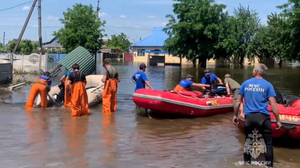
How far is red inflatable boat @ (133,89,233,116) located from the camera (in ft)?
34.0

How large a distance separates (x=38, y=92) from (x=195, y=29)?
3514 cm

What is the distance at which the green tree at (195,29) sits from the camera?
4596 cm

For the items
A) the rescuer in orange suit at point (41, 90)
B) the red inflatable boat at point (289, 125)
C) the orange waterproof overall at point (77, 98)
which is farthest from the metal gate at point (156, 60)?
the red inflatable boat at point (289, 125)

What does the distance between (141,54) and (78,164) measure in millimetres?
66837

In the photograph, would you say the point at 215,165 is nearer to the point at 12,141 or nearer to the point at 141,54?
the point at 12,141

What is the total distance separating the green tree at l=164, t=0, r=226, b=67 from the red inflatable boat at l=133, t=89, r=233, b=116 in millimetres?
34817

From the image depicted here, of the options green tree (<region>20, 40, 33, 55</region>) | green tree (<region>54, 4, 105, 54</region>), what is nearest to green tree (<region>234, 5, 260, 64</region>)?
green tree (<region>54, 4, 105, 54</region>)

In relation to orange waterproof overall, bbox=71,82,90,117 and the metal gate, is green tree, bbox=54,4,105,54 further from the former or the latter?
orange waterproof overall, bbox=71,82,90,117

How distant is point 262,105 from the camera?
20.0 ft

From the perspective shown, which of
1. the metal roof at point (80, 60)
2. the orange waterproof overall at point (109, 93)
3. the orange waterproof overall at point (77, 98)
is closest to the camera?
the orange waterproof overall at point (77, 98)

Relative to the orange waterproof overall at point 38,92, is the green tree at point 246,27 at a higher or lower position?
higher

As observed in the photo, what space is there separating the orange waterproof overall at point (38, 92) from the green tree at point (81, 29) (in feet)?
106

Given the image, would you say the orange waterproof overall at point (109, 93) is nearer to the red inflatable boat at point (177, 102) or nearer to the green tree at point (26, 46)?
the red inflatable boat at point (177, 102)

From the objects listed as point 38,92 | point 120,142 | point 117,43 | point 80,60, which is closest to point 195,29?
point 80,60
